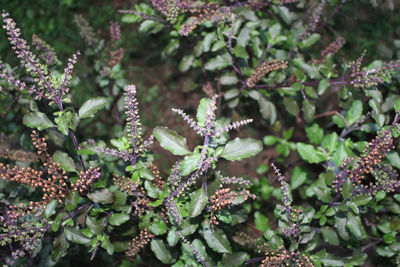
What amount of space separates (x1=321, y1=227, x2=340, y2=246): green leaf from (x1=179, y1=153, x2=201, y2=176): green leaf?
1.21 meters

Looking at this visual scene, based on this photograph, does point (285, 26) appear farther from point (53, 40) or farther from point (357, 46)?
point (53, 40)

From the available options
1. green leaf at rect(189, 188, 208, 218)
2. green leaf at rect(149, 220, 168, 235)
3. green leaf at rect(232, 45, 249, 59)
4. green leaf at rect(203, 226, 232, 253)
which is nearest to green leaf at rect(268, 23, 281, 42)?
green leaf at rect(232, 45, 249, 59)

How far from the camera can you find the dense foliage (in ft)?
6.31

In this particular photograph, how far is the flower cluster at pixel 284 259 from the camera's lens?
1.90 metres

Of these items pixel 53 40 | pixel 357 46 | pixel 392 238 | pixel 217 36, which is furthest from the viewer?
pixel 53 40

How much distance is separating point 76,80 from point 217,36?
1.23 m

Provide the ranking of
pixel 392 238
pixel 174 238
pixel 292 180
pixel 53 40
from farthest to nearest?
pixel 53 40 < pixel 292 180 < pixel 392 238 < pixel 174 238

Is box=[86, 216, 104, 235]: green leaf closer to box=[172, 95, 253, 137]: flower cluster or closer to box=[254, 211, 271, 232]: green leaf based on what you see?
box=[172, 95, 253, 137]: flower cluster

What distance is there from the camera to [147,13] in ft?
8.82

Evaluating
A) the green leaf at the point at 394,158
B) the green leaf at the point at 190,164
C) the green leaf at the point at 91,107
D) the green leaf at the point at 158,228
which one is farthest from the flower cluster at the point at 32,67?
the green leaf at the point at 394,158

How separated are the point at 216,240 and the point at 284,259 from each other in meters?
0.43

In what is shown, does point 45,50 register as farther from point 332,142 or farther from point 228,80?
point 332,142

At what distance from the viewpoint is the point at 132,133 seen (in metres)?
1.87

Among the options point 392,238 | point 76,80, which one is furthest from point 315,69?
point 76,80
